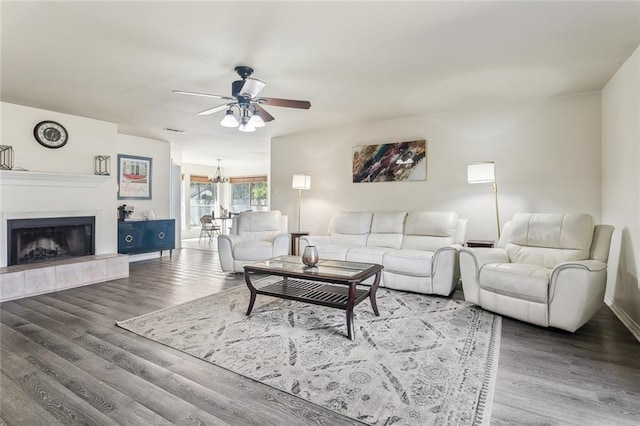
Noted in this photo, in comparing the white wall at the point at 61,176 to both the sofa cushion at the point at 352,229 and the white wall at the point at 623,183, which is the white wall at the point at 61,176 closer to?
the sofa cushion at the point at 352,229

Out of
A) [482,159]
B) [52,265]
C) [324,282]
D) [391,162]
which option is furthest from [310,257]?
[52,265]

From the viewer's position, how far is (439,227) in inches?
164

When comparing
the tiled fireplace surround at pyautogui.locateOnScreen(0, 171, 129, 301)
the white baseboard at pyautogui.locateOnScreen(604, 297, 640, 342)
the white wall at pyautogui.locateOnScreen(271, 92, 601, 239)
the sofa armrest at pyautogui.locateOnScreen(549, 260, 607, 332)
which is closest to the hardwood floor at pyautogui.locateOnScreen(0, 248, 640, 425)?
the white baseboard at pyautogui.locateOnScreen(604, 297, 640, 342)

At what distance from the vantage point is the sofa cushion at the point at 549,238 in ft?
10.2

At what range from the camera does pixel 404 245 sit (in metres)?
4.35

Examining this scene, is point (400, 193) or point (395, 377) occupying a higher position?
point (400, 193)

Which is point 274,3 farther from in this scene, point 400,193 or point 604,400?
point 400,193

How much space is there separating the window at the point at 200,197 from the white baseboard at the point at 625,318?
32.4ft

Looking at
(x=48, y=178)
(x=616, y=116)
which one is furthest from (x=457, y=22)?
(x=48, y=178)

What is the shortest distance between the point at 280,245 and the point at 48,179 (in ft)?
10.8

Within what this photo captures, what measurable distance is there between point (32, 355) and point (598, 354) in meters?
4.04

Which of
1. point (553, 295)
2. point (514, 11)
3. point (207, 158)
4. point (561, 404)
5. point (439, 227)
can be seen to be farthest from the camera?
point (207, 158)

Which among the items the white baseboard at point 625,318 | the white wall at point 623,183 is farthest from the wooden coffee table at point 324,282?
the white wall at point 623,183

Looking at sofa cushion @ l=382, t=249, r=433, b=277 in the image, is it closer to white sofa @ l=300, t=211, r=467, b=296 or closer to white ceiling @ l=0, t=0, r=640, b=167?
white sofa @ l=300, t=211, r=467, b=296
